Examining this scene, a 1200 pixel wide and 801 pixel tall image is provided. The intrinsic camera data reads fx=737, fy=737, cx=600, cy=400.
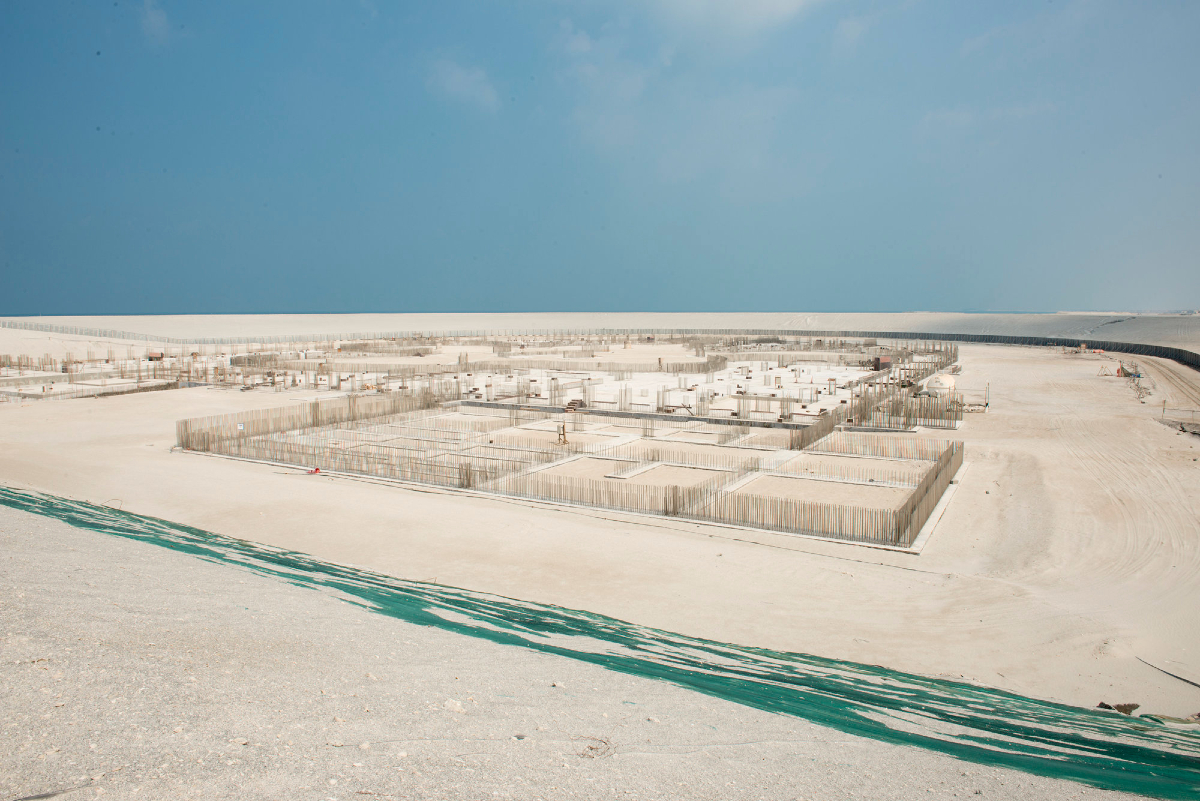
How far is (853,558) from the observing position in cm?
1440

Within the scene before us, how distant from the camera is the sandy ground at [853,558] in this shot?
34.2 ft

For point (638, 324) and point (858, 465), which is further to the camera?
point (638, 324)

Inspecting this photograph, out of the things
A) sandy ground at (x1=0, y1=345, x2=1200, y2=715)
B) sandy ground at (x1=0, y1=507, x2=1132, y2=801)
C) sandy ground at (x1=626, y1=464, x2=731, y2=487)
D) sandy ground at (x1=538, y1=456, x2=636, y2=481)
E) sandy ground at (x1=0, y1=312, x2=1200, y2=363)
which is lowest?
sandy ground at (x1=0, y1=345, x2=1200, y2=715)

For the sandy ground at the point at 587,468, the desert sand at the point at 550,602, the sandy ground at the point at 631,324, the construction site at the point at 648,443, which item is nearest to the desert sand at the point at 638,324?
the sandy ground at the point at 631,324

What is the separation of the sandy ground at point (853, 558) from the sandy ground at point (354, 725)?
13.6 ft

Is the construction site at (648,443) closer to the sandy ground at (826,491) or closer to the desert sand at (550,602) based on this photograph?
the sandy ground at (826,491)

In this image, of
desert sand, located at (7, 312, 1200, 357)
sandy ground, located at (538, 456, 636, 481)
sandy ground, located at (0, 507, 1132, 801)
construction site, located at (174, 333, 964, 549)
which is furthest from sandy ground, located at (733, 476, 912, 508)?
desert sand, located at (7, 312, 1200, 357)

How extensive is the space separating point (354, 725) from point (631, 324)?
164 meters

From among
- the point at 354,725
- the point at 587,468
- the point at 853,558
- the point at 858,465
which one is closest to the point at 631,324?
the point at 858,465

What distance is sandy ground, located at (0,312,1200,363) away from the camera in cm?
7872

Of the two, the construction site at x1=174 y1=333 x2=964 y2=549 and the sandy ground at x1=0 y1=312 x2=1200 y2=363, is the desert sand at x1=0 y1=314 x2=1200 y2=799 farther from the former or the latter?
the sandy ground at x1=0 y1=312 x2=1200 y2=363

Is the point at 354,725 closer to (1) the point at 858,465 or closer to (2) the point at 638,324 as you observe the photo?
(1) the point at 858,465

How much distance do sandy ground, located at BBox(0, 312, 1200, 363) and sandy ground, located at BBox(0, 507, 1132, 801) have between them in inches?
2894

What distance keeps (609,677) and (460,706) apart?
189 cm
